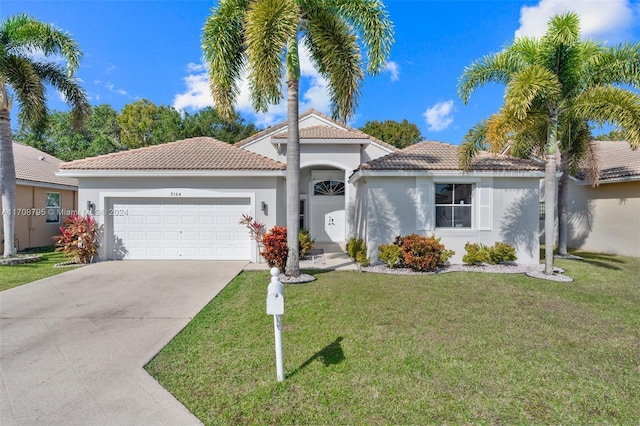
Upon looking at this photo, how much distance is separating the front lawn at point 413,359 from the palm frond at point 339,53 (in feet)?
19.2

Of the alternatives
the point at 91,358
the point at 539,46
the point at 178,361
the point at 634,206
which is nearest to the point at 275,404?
the point at 178,361

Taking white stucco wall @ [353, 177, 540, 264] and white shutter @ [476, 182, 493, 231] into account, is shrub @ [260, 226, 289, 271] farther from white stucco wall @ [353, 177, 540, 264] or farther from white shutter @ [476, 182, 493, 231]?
white shutter @ [476, 182, 493, 231]

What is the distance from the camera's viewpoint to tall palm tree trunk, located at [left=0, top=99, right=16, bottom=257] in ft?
37.5

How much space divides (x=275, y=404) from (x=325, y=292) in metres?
4.40

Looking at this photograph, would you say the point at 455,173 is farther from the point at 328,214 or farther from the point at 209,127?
the point at 209,127

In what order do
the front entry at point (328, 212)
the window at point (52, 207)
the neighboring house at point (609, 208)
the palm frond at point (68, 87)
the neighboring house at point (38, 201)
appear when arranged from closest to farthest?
the palm frond at point (68, 87)
the neighboring house at point (609, 208)
the neighboring house at point (38, 201)
the window at point (52, 207)
the front entry at point (328, 212)

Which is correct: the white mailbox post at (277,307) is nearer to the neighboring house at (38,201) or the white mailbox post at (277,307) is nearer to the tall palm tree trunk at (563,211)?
the tall palm tree trunk at (563,211)

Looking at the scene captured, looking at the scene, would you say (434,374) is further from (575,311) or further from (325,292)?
(575,311)

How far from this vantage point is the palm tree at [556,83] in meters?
8.77

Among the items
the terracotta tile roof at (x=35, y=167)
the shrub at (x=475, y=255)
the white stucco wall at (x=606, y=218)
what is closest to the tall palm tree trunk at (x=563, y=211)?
the white stucco wall at (x=606, y=218)

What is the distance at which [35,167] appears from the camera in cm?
1708

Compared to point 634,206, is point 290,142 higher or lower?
higher

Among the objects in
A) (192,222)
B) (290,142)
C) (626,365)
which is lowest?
(626,365)

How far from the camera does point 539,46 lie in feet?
31.0
